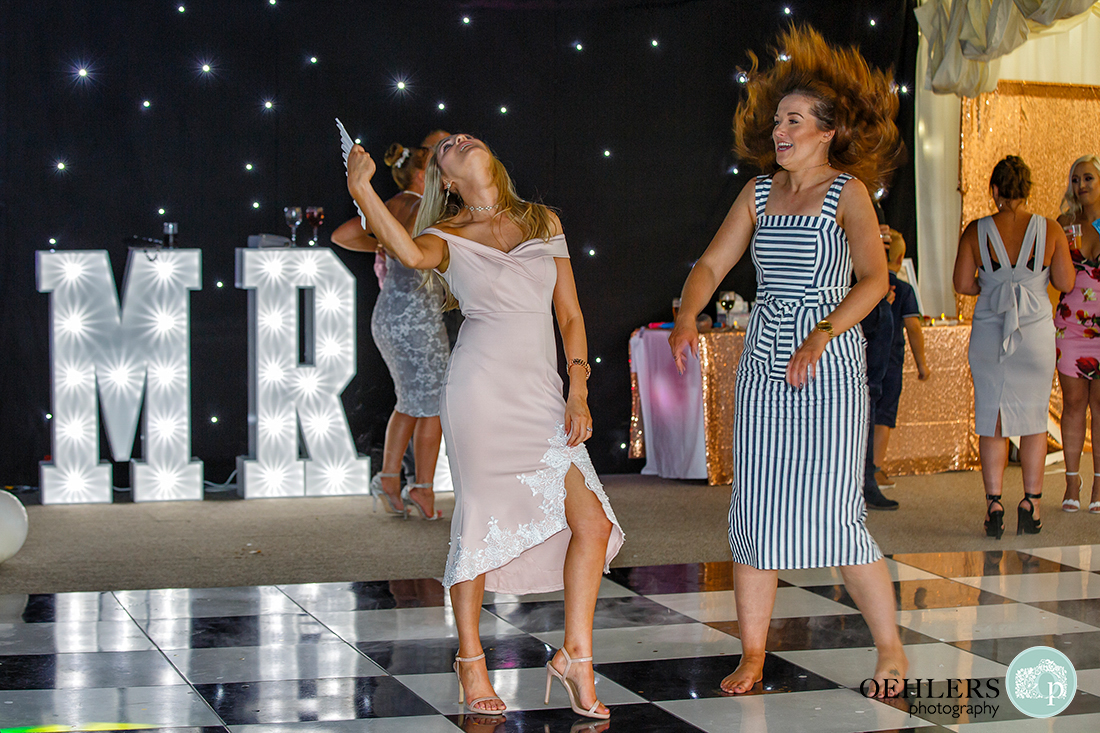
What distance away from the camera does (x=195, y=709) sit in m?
2.63

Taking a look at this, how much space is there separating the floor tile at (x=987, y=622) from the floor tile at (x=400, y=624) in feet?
3.97

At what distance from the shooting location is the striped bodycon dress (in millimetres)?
2695

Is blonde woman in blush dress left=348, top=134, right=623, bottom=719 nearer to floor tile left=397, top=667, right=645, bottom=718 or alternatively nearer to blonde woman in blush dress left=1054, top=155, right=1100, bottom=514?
floor tile left=397, top=667, right=645, bottom=718

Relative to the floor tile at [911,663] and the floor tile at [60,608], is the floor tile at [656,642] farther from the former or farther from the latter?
the floor tile at [60,608]

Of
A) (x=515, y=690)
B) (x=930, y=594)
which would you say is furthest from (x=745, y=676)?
(x=930, y=594)

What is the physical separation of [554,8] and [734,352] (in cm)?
221

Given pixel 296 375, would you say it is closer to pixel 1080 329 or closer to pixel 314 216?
pixel 314 216

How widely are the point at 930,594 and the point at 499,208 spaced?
204 cm

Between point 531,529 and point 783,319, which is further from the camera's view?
point 783,319

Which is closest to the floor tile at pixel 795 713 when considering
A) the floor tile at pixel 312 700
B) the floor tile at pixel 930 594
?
the floor tile at pixel 312 700

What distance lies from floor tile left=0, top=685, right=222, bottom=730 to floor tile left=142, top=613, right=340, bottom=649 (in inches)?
16.0

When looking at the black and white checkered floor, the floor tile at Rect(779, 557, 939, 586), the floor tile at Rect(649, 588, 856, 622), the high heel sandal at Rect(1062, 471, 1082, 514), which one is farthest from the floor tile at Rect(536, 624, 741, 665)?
the high heel sandal at Rect(1062, 471, 1082, 514)

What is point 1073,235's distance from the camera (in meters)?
5.28

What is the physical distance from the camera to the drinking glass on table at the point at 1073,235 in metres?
5.27
